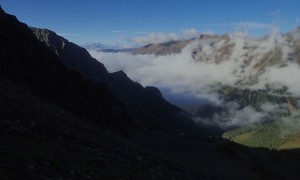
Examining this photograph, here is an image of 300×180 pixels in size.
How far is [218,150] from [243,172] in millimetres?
22632

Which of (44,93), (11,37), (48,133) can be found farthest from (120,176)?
(11,37)

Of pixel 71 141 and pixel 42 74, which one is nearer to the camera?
pixel 71 141

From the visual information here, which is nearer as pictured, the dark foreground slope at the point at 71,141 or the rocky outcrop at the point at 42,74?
the dark foreground slope at the point at 71,141

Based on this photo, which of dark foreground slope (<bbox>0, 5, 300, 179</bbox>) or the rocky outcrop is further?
the rocky outcrop

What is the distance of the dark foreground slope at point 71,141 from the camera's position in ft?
100

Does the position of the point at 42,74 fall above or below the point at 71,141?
above

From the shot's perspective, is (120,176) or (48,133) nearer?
(120,176)

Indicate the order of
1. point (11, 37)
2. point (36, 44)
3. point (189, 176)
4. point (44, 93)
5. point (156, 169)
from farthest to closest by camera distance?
point (36, 44), point (11, 37), point (44, 93), point (189, 176), point (156, 169)

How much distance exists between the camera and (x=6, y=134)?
33.6m

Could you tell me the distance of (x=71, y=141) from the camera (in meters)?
39.8

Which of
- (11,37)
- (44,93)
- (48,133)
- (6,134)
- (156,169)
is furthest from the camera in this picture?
(11,37)

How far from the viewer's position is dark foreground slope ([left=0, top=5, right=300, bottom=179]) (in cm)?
3054

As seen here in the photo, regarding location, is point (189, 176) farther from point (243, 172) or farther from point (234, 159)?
point (234, 159)

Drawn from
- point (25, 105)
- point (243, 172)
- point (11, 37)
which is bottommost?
point (243, 172)
